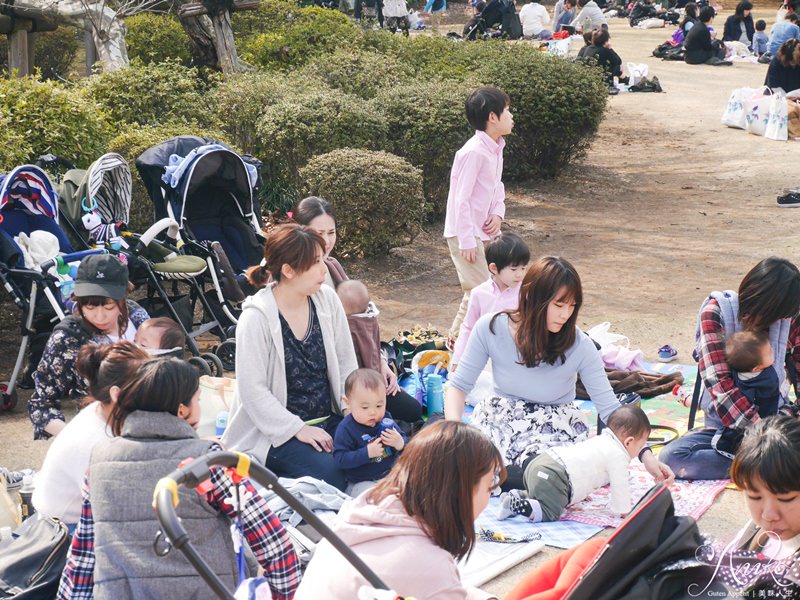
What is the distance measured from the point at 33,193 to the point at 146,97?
12.3ft

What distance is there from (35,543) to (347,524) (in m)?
1.56

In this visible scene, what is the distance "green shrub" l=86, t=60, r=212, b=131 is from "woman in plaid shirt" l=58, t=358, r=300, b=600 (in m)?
7.43

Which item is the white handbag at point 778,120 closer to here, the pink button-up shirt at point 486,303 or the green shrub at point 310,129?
the green shrub at point 310,129

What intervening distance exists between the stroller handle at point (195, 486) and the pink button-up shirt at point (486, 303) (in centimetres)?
355

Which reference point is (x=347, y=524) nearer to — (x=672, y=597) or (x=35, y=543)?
(x=672, y=597)

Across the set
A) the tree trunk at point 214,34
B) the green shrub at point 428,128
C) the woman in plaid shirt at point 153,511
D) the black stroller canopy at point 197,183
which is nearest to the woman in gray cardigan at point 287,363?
the woman in plaid shirt at point 153,511

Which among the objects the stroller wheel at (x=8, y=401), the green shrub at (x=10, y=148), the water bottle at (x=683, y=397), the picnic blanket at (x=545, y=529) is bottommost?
the stroller wheel at (x=8, y=401)

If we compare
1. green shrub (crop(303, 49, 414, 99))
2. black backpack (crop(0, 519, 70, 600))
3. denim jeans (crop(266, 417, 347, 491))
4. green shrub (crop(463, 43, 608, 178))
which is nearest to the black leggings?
denim jeans (crop(266, 417, 347, 491))

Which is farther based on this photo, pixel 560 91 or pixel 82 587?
pixel 560 91

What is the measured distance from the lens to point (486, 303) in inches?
250

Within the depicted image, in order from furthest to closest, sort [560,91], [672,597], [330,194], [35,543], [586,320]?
[560,91] → [330,194] → [586,320] → [35,543] → [672,597]

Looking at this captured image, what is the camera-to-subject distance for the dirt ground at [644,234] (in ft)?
26.2

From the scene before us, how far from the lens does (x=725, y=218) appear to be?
445 inches

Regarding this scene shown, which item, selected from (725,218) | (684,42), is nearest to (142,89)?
(725,218)
